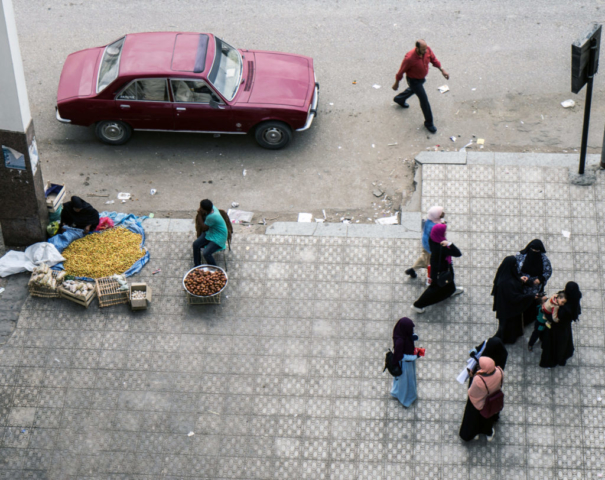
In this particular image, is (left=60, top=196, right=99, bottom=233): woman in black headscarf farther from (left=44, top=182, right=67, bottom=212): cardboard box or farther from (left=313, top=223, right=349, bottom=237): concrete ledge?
(left=313, top=223, right=349, bottom=237): concrete ledge

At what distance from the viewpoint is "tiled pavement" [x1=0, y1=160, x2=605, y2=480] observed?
9148mm

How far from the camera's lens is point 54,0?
15969 millimetres

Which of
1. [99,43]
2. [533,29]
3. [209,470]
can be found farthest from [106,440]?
[533,29]

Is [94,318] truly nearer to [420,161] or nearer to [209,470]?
[209,470]

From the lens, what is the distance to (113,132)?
42.4 feet

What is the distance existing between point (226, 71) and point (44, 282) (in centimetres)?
480

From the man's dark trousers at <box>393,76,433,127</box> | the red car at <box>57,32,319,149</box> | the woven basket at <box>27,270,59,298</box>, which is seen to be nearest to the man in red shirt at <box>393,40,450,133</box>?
the man's dark trousers at <box>393,76,433,127</box>

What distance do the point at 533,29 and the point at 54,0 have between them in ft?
33.0

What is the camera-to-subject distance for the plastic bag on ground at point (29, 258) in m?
11.0

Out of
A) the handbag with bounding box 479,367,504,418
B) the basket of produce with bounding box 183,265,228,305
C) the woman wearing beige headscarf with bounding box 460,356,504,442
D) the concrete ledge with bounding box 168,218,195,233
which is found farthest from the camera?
the concrete ledge with bounding box 168,218,195,233

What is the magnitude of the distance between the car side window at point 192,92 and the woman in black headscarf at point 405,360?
18.7ft

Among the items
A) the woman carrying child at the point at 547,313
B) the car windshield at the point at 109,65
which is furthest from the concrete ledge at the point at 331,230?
the car windshield at the point at 109,65

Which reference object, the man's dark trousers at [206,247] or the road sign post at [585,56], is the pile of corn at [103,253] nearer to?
the man's dark trousers at [206,247]

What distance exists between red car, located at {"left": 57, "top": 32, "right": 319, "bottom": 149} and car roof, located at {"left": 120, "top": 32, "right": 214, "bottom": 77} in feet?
0.05
